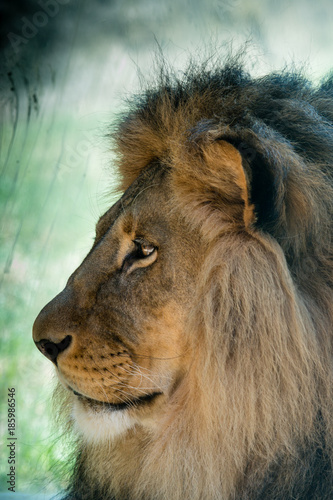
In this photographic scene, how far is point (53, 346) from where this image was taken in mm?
1837

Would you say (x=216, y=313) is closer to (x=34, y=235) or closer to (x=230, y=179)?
(x=230, y=179)

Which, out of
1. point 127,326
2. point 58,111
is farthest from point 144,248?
point 58,111

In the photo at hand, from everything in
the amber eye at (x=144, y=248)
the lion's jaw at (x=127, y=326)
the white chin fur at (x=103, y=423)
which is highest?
the amber eye at (x=144, y=248)

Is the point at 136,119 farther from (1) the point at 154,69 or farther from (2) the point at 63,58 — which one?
(2) the point at 63,58

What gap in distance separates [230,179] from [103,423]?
2.88 ft

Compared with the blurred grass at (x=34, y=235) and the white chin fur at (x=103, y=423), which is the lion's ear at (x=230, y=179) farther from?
the blurred grass at (x=34, y=235)

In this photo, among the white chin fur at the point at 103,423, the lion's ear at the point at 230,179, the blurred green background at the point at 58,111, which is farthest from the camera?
the blurred green background at the point at 58,111

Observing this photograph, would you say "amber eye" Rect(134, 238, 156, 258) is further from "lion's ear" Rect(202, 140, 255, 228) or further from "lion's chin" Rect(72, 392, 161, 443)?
"lion's chin" Rect(72, 392, 161, 443)

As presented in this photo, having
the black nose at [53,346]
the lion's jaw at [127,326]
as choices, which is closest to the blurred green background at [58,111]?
the lion's jaw at [127,326]

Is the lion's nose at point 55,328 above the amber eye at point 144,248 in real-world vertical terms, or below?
below

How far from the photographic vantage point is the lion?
65.3 inches

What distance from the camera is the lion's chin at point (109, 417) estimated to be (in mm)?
1875

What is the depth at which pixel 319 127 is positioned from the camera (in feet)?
5.95

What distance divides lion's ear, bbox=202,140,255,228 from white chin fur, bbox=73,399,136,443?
2.40 ft
